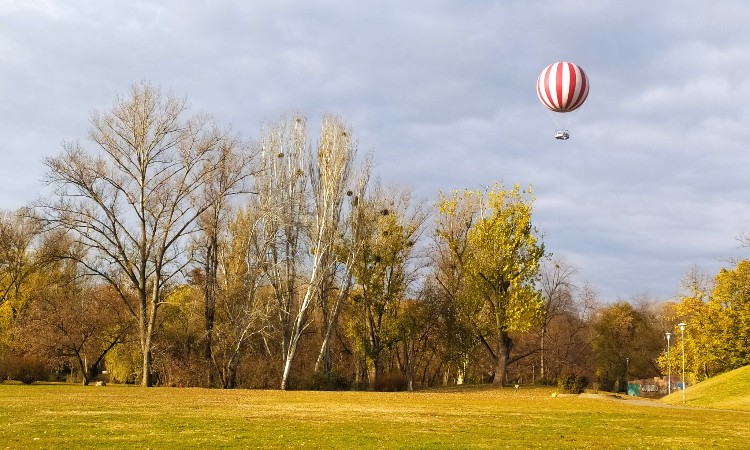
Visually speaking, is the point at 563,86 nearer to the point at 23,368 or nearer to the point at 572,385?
the point at 572,385

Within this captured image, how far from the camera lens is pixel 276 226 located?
141 ft

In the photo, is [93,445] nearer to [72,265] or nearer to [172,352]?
[172,352]

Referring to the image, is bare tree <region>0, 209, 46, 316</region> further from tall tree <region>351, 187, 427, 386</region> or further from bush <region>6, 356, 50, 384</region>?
tall tree <region>351, 187, 427, 386</region>

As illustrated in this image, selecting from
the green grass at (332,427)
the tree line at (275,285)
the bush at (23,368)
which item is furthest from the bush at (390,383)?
the bush at (23,368)

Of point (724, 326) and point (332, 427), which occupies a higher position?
point (724, 326)

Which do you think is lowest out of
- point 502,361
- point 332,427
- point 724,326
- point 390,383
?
point 390,383

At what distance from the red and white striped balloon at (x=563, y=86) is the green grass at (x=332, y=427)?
45.2ft

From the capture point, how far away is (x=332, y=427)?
1672 cm

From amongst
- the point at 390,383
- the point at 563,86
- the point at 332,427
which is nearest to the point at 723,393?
the point at 563,86

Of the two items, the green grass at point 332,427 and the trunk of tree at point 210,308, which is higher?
the trunk of tree at point 210,308

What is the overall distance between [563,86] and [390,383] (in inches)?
980

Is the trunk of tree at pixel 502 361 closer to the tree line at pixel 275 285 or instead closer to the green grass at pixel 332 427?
the tree line at pixel 275 285

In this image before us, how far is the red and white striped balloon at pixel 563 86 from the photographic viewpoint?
30250 millimetres

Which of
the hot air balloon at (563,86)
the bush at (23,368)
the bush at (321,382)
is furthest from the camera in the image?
the bush at (23,368)
